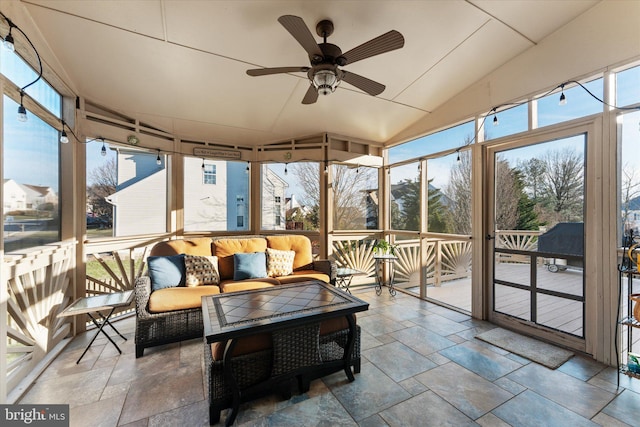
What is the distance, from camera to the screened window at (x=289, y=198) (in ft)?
16.2

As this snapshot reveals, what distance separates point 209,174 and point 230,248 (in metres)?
1.70

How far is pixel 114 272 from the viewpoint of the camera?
362 centimetres

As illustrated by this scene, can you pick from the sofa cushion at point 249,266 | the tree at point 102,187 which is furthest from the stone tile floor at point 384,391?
the tree at point 102,187

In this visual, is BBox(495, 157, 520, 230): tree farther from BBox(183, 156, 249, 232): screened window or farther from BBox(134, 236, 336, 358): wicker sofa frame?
BBox(183, 156, 249, 232): screened window

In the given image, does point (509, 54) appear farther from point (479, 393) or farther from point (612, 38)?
point (479, 393)

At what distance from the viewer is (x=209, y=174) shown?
184 inches

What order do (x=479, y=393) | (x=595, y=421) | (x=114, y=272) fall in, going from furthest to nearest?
(x=114, y=272), (x=479, y=393), (x=595, y=421)

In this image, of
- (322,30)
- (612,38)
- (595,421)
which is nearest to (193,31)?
(322,30)

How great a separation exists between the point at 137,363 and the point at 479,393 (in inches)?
121

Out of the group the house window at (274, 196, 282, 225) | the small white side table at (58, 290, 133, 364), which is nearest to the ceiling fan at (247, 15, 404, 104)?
the small white side table at (58, 290, 133, 364)

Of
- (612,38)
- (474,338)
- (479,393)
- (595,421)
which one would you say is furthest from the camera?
(474,338)

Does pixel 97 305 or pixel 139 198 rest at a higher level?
pixel 139 198

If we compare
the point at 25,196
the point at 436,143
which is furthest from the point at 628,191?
the point at 25,196

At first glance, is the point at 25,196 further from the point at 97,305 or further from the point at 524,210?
the point at 524,210
